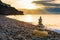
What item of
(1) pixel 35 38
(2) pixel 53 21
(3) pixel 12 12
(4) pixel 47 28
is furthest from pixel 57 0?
(1) pixel 35 38

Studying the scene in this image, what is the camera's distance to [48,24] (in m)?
10.6

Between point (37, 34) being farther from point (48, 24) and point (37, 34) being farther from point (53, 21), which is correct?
point (53, 21)

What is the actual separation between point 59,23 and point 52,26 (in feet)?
2.48

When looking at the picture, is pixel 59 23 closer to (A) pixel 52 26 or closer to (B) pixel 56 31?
(A) pixel 52 26

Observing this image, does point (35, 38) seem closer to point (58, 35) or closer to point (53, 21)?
point (58, 35)

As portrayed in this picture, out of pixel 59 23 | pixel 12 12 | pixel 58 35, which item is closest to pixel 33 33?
pixel 58 35

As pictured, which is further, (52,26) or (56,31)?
(52,26)

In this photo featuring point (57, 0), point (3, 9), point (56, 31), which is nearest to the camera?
point (56, 31)

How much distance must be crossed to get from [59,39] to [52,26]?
1.82 meters

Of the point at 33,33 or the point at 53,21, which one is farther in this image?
the point at 53,21

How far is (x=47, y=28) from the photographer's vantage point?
31.9ft

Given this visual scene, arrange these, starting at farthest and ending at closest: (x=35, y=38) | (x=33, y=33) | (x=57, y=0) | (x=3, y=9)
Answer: (x=57, y=0) < (x=3, y=9) < (x=33, y=33) < (x=35, y=38)

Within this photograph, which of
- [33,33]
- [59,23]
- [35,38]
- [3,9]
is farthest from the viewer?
[3,9]

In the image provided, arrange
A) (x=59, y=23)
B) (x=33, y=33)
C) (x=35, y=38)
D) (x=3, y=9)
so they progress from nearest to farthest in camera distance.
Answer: (x=35, y=38) → (x=33, y=33) → (x=59, y=23) → (x=3, y=9)
